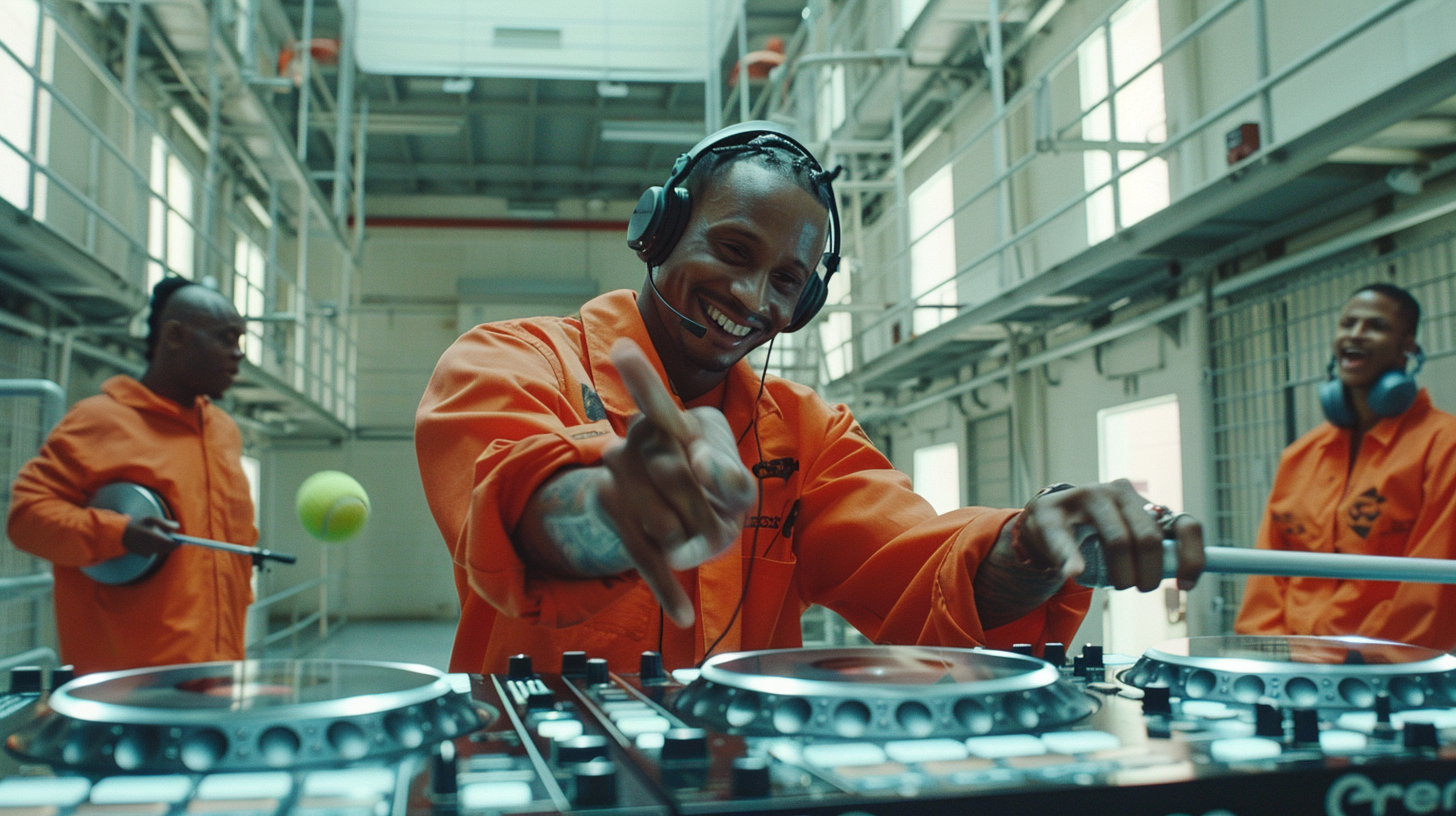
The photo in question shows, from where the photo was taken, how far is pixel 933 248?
7.46m

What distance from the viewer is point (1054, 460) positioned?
19.0ft

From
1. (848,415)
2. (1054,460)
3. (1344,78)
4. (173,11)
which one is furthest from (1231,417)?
(173,11)

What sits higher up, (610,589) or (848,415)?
(848,415)

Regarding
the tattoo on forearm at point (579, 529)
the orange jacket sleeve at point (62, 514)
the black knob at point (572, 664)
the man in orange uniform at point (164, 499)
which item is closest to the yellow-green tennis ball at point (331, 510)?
the man in orange uniform at point (164, 499)

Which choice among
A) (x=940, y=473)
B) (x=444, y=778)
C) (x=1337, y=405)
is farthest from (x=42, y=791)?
(x=940, y=473)

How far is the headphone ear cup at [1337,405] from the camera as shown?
2887 millimetres

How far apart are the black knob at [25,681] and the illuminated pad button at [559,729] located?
0.43 metres

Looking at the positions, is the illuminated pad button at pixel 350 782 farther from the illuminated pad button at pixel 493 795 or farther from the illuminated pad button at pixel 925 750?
the illuminated pad button at pixel 925 750

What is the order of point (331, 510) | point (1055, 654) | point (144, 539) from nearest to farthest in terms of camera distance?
point (1055, 654) → point (144, 539) → point (331, 510)

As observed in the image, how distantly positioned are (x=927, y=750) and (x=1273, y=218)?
11.8 feet

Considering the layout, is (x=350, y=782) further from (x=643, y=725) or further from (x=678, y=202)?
(x=678, y=202)

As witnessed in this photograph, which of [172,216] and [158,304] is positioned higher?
[172,216]

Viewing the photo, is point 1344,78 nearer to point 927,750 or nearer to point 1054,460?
point 1054,460

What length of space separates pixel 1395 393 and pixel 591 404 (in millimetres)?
2500
